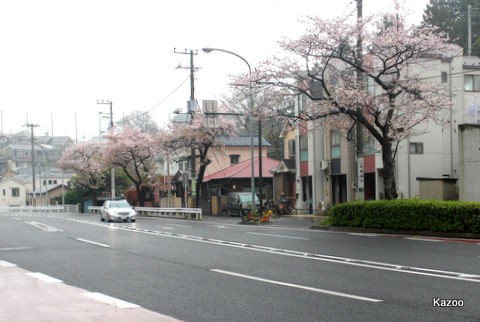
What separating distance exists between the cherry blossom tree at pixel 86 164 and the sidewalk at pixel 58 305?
2500 inches

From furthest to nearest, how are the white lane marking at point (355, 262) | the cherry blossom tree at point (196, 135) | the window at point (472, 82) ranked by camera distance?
the cherry blossom tree at point (196, 135), the window at point (472, 82), the white lane marking at point (355, 262)

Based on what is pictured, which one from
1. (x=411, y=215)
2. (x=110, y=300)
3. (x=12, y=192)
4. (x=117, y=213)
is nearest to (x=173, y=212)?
(x=117, y=213)

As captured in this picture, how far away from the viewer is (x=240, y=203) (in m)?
42.0

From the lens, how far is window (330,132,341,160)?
1467 inches

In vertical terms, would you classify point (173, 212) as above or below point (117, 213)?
below

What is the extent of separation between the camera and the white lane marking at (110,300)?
8.13 m

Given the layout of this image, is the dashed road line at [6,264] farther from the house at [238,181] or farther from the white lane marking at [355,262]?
the house at [238,181]

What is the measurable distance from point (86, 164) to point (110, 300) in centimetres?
6624

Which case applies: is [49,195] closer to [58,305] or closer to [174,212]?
[174,212]

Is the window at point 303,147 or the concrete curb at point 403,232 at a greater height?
the window at point 303,147

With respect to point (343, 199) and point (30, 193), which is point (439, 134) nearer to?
point (343, 199)

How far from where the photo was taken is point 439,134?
1256 inches

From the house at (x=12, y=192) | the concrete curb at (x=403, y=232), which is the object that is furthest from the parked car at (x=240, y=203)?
the house at (x=12, y=192)

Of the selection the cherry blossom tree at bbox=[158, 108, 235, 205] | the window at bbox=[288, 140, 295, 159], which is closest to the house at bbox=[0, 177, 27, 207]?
the cherry blossom tree at bbox=[158, 108, 235, 205]
